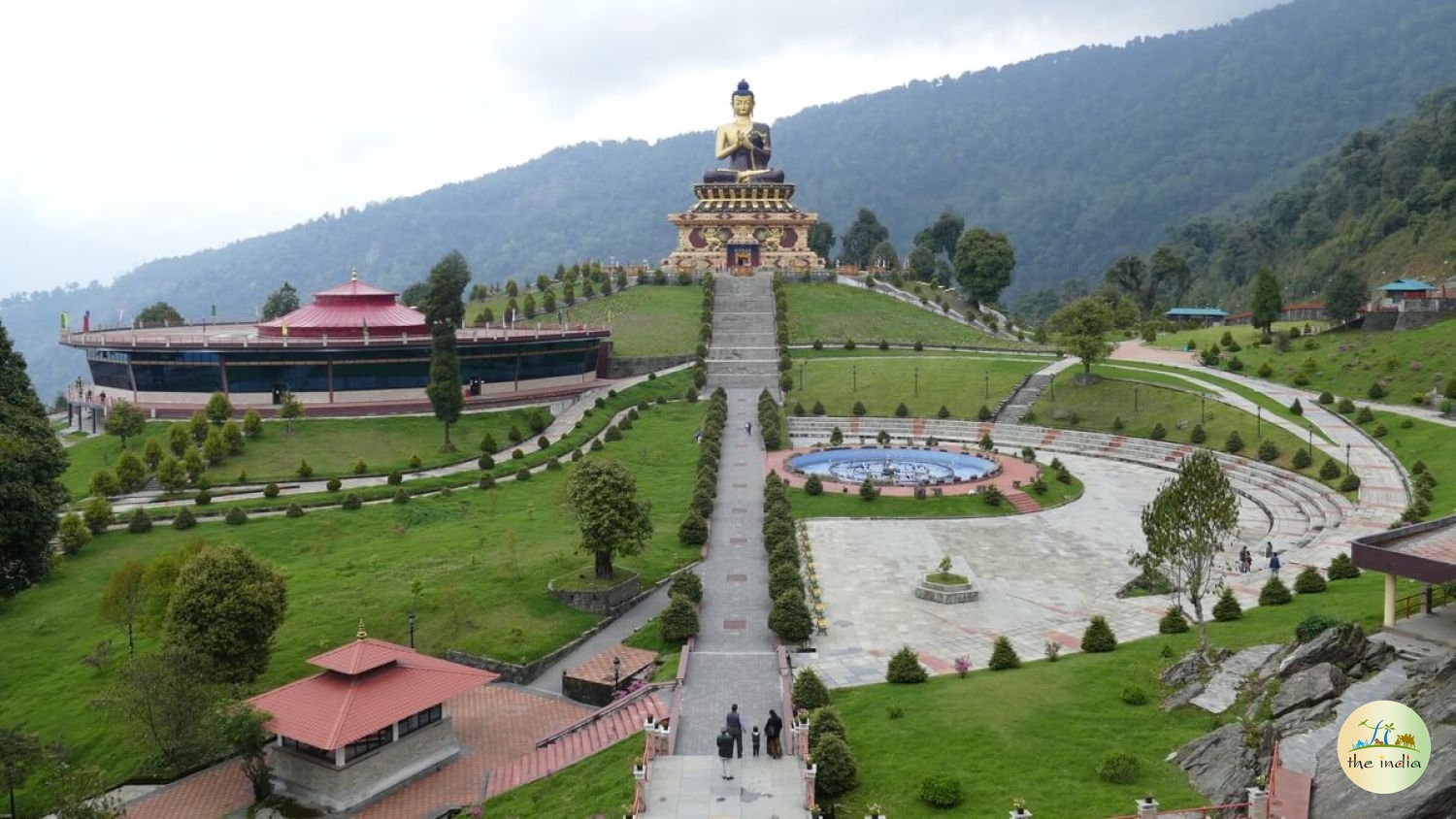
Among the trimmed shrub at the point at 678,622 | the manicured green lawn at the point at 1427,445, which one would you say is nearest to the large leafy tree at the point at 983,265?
the manicured green lawn at the point at 1427,445

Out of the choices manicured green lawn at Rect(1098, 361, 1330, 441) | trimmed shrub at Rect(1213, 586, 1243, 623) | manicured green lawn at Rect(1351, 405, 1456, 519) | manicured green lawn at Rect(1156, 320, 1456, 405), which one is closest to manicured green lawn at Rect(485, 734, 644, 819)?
trimmed shrub at Rect(1213, 586, 1243, 623)

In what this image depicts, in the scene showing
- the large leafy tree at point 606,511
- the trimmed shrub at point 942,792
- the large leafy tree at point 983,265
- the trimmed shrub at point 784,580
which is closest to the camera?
the trimmed shrub at point 942,792

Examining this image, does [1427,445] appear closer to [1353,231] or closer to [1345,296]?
[1345,296]

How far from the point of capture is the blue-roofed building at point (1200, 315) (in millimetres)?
92006

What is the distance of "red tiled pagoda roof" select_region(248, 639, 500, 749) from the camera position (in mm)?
23250

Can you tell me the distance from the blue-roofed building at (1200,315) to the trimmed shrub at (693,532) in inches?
2718

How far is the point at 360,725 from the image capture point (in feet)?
76.3

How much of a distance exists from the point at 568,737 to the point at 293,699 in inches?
252

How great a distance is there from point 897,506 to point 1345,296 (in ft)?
126

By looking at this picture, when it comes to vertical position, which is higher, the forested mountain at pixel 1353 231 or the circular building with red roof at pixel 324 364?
the forested mountain at pixel 1353 231

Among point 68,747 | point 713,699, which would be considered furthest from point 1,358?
point 713,699

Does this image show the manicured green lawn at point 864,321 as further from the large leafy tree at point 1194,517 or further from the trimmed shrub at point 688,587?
the large leafy tree at point 1194,517

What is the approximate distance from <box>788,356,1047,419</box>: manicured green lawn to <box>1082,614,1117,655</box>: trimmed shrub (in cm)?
3414

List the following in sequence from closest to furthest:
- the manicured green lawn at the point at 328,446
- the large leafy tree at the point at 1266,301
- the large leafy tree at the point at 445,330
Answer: the manicured green lawn at the point at 328,446, the large leafy tree at the point at 445,330, the large leafy tree at the point at 1266,301
